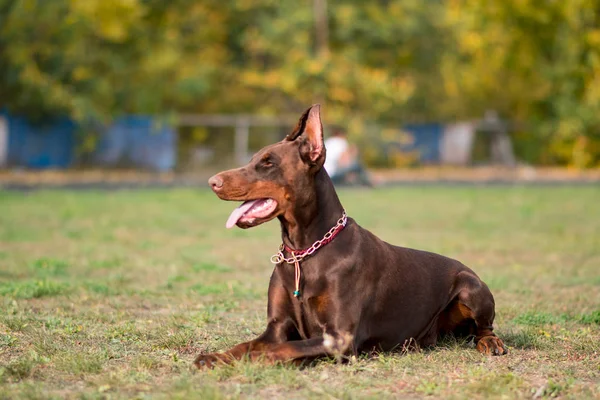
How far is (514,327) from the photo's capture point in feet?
25.2

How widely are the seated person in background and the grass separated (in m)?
5.60

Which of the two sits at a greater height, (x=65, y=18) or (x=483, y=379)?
(x=65, y=18)

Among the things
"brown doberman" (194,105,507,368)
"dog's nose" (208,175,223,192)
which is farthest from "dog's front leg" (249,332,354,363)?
"dog's nose" (208,175,223,192)

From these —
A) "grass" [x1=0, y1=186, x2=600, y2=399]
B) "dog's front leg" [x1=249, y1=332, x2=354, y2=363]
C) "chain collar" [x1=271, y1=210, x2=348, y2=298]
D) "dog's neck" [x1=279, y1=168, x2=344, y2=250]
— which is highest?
"dog's neck" [x1=279, y1=168, x2=344, y2=250]

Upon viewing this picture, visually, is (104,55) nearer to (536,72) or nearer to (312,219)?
(536,72)

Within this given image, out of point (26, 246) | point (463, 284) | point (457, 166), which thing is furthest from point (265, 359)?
point (457, 166)

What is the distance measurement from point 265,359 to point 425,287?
4.96ft

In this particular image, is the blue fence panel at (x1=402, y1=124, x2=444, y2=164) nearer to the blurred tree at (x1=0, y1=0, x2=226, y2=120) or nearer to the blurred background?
the blurred background

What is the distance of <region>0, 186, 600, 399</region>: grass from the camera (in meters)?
5.39

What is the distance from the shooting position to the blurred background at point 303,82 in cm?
3547

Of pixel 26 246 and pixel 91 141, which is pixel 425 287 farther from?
pixel 91 141

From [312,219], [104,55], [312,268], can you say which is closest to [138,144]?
[104,55]

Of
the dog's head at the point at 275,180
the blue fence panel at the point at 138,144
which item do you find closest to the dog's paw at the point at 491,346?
the dog's head at the point at 275,180

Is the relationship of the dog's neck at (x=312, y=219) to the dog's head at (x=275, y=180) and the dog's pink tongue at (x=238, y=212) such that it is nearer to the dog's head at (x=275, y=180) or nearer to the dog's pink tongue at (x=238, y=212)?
the dog's head at (x=275, y=180)
